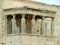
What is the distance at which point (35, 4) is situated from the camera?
1680 centimetres

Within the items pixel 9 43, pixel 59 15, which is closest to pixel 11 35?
pixel 9 43

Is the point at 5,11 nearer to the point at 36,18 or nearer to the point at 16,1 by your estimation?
the point at 16,1

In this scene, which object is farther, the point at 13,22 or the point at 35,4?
the point at 35,4

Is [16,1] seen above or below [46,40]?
above

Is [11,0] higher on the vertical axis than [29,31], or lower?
higher

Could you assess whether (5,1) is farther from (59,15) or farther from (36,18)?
(59,15)

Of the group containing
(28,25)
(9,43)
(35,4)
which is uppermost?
(35,4)

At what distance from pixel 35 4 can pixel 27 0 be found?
762 millimetres

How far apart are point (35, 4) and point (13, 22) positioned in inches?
91.8

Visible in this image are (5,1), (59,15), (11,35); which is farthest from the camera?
(59,15)

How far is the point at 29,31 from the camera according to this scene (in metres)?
16.0

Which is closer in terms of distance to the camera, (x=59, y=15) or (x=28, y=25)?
(x=28, y=25)

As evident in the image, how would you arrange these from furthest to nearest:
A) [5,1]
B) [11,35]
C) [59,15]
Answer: [59,15] → [5,1] → [11,35]

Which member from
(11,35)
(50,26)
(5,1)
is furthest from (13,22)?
(50,26)
